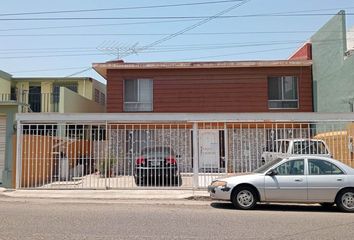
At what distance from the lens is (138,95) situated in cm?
2291

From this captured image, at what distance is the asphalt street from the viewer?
768 cm

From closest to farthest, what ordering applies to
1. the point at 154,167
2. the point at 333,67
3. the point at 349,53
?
the point at 154,167, the point at 349,53, the point at 333,67

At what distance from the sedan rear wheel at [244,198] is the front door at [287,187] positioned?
38cm

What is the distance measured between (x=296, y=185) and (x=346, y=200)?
1.33 m

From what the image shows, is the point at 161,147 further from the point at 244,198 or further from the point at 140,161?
the point at 244,198

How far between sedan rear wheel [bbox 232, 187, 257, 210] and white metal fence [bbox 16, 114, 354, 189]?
10.6ft

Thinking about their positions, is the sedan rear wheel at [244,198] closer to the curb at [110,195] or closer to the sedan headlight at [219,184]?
the sedan headlight at [219,184]

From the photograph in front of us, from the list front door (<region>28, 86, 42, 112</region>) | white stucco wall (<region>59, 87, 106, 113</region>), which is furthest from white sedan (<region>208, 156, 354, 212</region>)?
front door (<region>28, 86, 42, 112</region>)

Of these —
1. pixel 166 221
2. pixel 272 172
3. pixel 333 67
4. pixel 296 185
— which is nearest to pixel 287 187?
pixel 296 185

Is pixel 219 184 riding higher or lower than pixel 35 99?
lower

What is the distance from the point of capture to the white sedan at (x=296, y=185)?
35.8 ft

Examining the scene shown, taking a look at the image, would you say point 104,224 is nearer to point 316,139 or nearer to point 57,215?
point 57,215

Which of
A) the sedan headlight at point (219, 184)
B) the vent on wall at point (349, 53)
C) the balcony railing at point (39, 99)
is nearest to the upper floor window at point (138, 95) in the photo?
the balcony railing at point (39, 99)

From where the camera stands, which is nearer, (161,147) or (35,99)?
(161,147)
